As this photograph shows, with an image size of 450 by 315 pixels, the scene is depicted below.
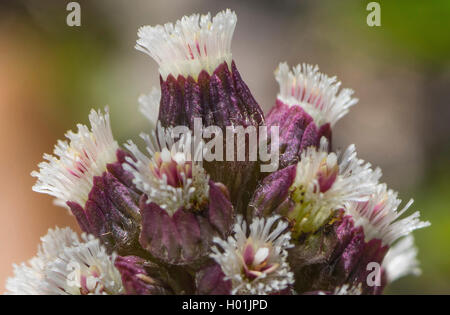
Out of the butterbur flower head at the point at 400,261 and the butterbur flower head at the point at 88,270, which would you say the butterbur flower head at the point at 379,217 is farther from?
the butterbur flower head at the point at 88,270

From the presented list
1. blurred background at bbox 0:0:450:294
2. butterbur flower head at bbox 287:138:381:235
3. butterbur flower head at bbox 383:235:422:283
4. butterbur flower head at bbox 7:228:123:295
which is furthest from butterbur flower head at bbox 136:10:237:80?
blurred background at bbox 0:0:450:294

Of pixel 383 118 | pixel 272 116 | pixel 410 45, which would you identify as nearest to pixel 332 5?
pixel 410 45

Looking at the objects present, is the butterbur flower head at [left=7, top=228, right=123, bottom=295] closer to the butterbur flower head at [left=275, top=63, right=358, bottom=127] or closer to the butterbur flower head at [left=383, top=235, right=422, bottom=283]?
the butterbur flower head at [left=275, top=63, right=358, bottom=127]

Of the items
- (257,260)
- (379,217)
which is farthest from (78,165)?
(379,217)

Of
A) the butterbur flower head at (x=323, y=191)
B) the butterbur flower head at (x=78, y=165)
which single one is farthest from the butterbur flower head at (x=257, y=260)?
the butterbur flower head at (x=78, y=165)

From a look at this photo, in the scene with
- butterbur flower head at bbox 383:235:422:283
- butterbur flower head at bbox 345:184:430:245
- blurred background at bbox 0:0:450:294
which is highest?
blurred background at bbox 0:0:450:294

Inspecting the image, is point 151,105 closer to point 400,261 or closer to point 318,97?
point 318,97

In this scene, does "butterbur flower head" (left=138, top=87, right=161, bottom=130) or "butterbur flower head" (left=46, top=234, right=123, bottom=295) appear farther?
"butterbur flower head" (left=138, top=87, right=161, bottom=130)
